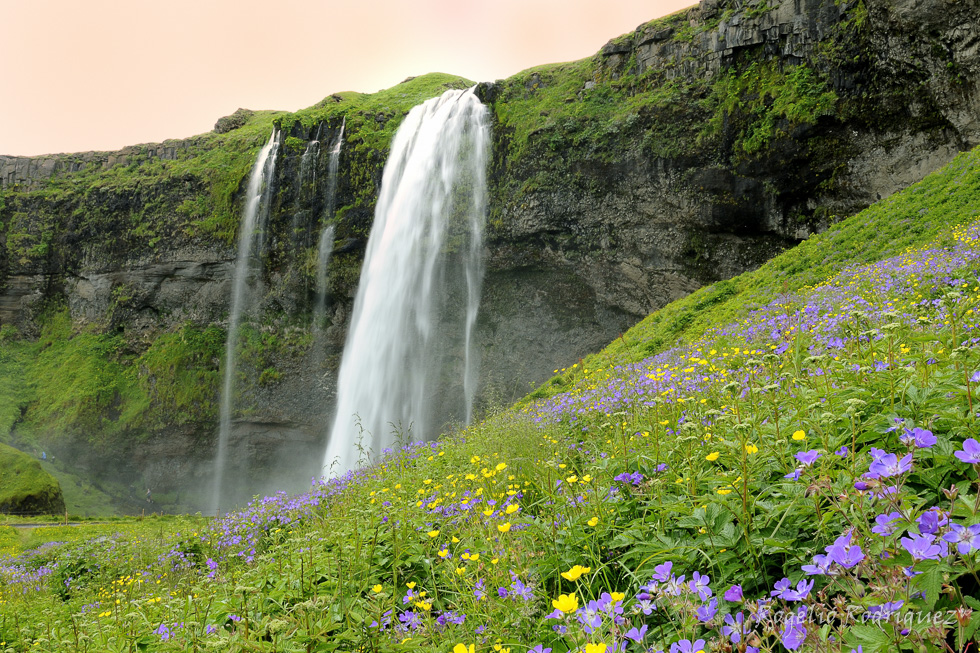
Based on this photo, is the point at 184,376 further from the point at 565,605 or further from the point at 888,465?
the point at 888,465

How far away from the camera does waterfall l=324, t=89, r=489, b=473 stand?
2302cm

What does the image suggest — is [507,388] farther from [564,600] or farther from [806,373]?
[564,600]

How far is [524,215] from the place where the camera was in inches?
873

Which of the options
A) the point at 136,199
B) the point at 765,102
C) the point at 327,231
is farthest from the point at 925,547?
the point at 136,199

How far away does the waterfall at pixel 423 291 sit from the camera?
23016mm

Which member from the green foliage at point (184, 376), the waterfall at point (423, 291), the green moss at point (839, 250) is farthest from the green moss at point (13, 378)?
the green moss at point (839, 250)

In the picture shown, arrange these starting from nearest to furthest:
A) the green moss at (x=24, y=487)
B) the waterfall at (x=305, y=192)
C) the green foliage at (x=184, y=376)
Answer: the green moss at (x=24, y=487) → the waterfall at (x=305, y=192) → the green foliage at (x=184, y=376)

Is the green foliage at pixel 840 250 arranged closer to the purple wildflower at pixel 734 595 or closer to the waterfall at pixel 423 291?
the purple wildflower at pixel 734 595

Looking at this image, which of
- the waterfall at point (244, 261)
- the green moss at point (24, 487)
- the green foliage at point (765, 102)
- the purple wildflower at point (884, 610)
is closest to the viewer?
the purple wildflower at point (884, 610)

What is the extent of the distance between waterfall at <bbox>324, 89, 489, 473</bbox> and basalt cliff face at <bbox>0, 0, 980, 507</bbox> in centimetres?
92

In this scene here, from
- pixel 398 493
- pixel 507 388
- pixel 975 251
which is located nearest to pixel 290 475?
pixel 507 388

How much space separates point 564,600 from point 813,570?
0.48 m

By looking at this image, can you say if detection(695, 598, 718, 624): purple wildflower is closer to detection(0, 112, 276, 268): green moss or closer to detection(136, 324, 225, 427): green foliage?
detection(136, 324, 225, 427): green foliage

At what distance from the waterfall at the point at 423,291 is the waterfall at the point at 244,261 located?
827cm
